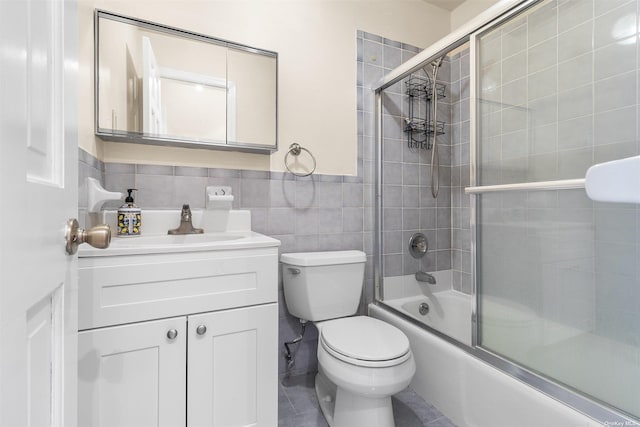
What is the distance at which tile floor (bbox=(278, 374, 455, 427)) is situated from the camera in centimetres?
143

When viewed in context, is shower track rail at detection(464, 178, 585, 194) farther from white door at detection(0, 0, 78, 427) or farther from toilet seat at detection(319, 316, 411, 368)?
white door at detection(0, 0, 78, 427)

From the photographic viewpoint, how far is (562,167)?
1.08 m

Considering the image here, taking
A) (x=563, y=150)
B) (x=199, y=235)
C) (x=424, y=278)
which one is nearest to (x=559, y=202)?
(x=563, y=150)

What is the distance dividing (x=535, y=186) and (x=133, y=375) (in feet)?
4.96

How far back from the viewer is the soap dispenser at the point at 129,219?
133cm

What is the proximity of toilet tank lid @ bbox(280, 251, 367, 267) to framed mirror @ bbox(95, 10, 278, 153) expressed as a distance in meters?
0.58

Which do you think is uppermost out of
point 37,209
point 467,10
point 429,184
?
point 467,10

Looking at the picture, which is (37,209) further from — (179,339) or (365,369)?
(365,369)

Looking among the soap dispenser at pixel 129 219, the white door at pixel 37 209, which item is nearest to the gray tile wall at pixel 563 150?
the white door at pixel 37 209

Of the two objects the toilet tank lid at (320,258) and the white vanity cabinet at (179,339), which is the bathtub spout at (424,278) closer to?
the toilet tank lid at (320,258)

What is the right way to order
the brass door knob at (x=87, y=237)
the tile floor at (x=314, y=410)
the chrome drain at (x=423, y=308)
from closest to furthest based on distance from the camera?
1. the brass door knob at (x=87, y=237)
2. the tile floor at (x=314, y=410)
3. the chrome drain at (x=423, y=308)

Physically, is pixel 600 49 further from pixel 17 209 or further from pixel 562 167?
pixel 17 209

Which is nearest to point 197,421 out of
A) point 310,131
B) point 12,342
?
point 12,342

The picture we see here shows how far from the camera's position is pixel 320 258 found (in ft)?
5.24
